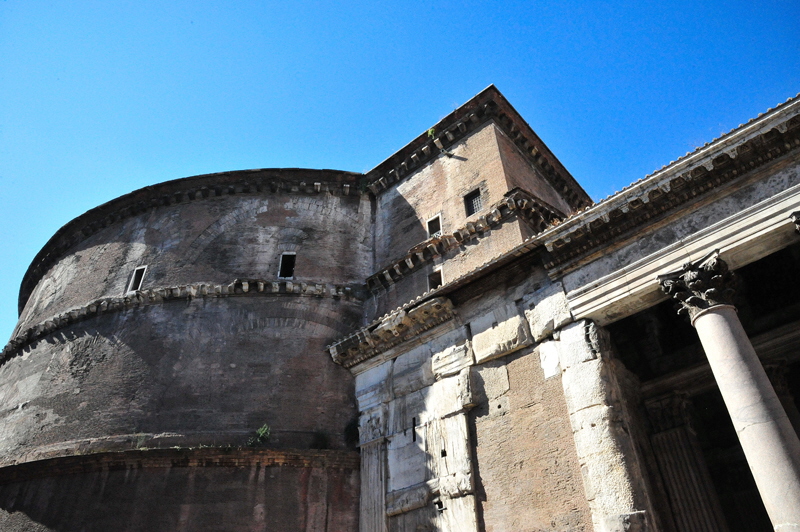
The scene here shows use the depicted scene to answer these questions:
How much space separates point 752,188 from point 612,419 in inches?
131

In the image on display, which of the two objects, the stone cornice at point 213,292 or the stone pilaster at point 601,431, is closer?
the stone pilaster at point 601,431

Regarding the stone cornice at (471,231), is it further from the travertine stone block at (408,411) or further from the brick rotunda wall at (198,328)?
the travertine stone block at (408,411)

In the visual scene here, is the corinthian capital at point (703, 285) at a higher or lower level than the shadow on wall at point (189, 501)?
higher

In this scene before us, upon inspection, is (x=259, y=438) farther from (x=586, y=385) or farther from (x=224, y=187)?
(x=224, y=187)

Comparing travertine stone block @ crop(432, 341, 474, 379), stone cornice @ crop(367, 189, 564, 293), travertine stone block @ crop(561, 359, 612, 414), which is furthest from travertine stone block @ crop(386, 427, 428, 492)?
stone cornice @ crop(367, 189, 564, 293)

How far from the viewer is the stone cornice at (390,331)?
9.89 meters

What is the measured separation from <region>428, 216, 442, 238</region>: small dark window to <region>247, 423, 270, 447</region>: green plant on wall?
17.3 feet

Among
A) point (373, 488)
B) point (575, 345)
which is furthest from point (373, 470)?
point (575, 345)

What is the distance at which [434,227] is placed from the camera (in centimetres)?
1279

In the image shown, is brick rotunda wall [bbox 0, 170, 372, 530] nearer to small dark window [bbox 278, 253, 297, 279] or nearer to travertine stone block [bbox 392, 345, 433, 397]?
small dark window [bbox 278, 253, 297, 279]

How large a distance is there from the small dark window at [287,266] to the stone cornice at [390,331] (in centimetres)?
236

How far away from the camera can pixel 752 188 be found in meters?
7.14

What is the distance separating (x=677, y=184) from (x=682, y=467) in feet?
12.2

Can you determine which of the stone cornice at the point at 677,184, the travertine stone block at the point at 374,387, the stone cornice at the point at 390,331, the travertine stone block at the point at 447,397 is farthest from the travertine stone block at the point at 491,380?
the travertine stone block at the point at 374,387
